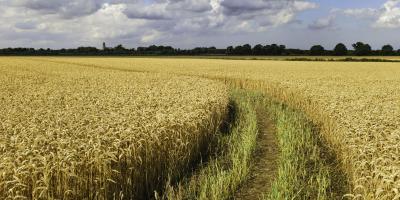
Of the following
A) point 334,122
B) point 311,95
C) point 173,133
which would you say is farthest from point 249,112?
point 173,133

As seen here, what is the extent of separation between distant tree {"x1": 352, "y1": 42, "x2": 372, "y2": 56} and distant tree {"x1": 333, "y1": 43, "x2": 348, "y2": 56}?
2.65 m

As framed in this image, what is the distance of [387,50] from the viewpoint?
102375mm

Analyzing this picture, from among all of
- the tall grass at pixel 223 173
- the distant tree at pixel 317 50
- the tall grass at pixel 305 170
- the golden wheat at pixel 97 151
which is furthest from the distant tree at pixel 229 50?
the golden wheat at pixel 97 151

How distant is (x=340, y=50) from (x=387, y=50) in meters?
11.4

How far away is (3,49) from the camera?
12594 centimetres

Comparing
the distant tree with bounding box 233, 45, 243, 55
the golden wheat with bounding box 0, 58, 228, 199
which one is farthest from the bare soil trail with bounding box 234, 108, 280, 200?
the distant tree with bounding box 233, 45, 243, 55

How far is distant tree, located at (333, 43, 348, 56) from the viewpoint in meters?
103

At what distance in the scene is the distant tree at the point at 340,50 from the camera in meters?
103

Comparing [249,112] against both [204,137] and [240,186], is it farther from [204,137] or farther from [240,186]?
[240,186]

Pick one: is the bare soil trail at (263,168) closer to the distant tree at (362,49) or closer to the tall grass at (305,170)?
the tall grass at (305,170)

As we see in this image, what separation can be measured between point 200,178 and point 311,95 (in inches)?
391

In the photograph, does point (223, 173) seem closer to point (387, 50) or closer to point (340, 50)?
point (340, 50)

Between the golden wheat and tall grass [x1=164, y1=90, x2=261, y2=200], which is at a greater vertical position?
the golden wheat

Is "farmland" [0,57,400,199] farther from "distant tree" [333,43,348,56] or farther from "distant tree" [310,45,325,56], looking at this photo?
"distant tree" [310,45,325,56]
